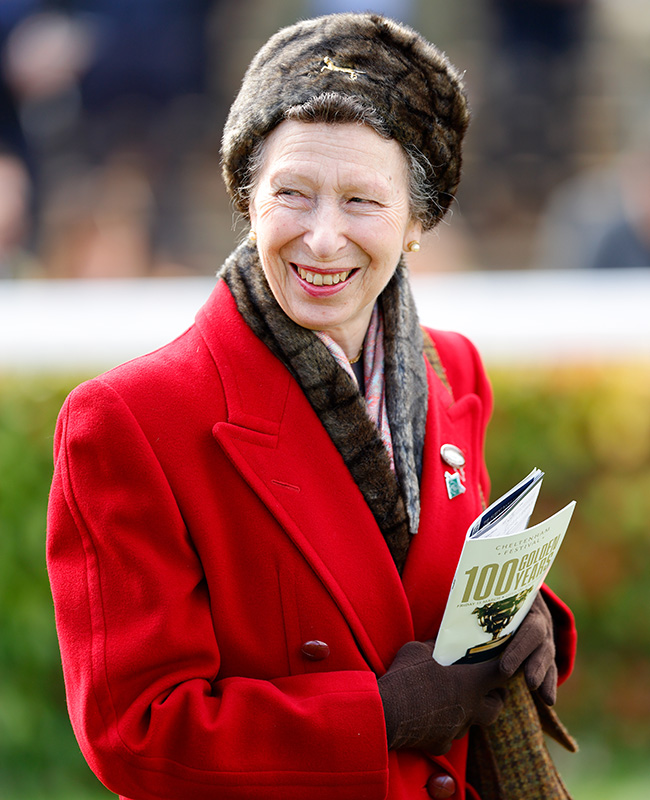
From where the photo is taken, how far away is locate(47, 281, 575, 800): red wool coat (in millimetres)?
1840

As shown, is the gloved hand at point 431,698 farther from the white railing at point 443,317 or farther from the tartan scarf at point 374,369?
the white railing at point 443,317

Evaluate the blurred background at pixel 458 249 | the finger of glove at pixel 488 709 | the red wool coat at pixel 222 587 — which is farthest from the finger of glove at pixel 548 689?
the blurred background at pixel 458 249

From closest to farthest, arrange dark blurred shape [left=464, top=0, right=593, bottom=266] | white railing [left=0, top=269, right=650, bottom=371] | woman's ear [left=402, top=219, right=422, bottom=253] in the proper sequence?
woman's ear [left=402, top=219, right=422, bottom=253], white railing [left=0, top=269, right=650, bottom=371], dark blurred shape [left=464, top=0, right=593, bottom=266]

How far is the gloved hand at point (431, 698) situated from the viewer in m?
1.93

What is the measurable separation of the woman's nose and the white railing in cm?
226

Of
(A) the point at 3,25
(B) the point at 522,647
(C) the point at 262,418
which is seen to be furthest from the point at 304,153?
(A) the point at 3,25

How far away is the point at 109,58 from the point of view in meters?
6.72

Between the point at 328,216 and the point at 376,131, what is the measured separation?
7.3 inches

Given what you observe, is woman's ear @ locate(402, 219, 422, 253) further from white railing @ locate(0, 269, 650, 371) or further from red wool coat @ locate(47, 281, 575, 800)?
white railing @ locate(0, 269, 650, 371)

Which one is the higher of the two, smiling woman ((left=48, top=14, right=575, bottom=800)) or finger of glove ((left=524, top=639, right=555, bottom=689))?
smiling woman ((left=48, top=14, right=575, bottom=800))

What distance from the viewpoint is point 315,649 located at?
195 cm

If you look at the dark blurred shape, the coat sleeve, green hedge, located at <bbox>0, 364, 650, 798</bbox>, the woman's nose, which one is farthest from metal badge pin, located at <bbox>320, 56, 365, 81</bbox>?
the dark blurred shape

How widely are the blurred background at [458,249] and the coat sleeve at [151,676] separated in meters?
0.95

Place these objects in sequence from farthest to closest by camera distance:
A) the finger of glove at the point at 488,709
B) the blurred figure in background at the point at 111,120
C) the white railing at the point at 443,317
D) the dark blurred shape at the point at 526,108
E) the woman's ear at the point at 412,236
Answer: the dark blurred shape at the point at 526,108 < the blurred figure in background at the point at 111,120 < the white railing at the point at 443,317 < the woman's ear at the point at 412,236 < the finger of glove at the point at 488,709
